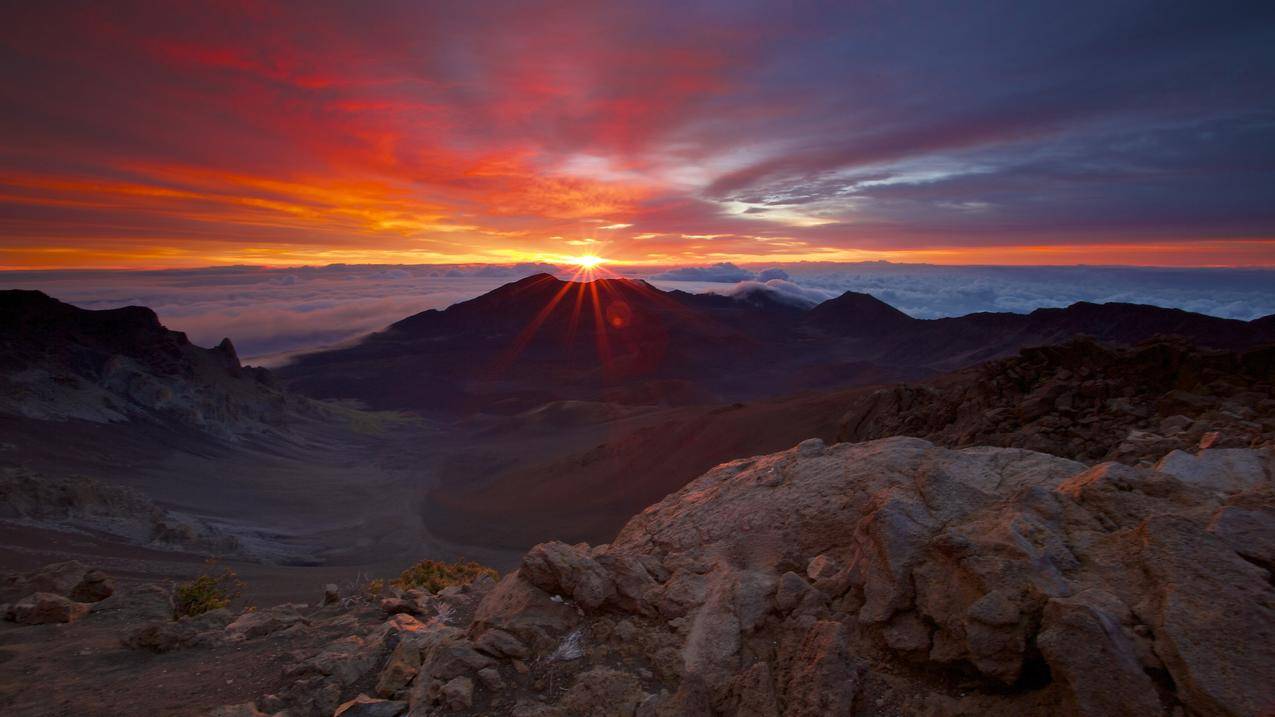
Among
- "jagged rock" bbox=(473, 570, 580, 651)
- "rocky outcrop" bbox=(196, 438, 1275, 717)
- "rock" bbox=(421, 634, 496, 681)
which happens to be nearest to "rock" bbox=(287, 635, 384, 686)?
"rocky outcrop" bbox=(196, 438, 1275, 717)

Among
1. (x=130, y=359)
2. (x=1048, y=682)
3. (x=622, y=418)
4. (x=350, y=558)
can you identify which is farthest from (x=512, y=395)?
(x=1048, y=682)

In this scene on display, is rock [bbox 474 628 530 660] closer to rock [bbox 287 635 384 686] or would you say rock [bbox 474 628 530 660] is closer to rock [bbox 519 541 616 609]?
rock [bbox 519 541 616 609]

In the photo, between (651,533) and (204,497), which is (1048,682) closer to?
(651,533)

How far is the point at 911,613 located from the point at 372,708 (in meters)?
4.50

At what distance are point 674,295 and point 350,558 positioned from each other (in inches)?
5518

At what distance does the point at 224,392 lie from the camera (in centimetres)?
5553

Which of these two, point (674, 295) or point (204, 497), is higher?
point (674, 295)

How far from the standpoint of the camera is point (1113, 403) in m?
11.8

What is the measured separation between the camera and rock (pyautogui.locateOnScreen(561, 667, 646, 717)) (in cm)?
471

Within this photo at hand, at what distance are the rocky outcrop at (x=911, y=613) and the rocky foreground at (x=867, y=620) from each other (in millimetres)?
16

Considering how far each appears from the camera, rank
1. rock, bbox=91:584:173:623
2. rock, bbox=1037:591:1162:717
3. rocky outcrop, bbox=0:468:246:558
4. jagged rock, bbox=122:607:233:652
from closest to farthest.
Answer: rock, bbox=1037:591:1162:717
jagged rock, bbox=122:607:233:652
rock, bbox=91:584:173:623
rocky outcrop, bbox=0:468:246:558

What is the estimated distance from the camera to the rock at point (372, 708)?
199 inches

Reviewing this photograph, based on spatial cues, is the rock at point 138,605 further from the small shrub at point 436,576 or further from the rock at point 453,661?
the rock at point 453,661

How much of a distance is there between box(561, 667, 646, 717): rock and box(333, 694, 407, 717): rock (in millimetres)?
1494
